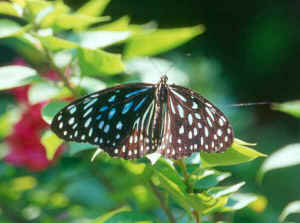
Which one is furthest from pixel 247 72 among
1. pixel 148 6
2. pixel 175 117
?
pixel 175 117

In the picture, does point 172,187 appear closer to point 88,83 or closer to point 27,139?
point 88,83

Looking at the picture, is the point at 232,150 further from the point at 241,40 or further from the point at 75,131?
the point at 241,40

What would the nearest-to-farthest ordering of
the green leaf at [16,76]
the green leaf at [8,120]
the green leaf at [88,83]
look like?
the green leaf at [16,76] → the green leaf at [88,83] → the green leaf at [8,120]

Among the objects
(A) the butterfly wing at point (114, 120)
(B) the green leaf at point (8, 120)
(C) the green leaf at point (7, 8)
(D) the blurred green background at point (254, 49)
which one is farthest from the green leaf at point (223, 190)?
(D) the blurred green background at point (254, 49)

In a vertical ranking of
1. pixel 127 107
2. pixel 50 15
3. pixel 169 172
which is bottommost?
pixel 169 172

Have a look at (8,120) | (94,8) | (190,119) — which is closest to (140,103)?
(190,119)

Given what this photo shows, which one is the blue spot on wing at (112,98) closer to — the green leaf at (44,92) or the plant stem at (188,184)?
the green leaf at (44,92)
